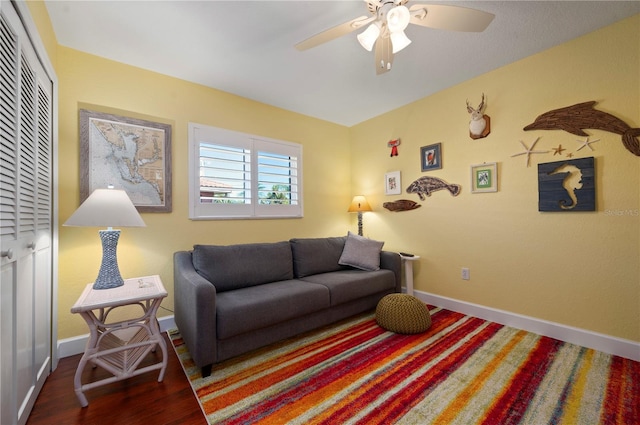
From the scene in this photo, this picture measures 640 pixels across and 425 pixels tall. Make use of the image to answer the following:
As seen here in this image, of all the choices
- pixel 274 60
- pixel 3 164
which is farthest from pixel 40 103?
pixel 274 60

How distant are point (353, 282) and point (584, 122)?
7.44ft

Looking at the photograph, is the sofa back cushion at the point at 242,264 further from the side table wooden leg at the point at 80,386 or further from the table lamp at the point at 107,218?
the side table wooden leg at the point at 80,386

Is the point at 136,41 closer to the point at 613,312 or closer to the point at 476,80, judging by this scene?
the point at 476,80

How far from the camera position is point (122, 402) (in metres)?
1.52

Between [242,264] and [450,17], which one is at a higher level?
[450,17]

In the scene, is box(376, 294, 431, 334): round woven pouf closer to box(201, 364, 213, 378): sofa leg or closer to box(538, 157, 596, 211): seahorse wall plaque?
box(538, 157, 596, 211): seahorse wall plaque

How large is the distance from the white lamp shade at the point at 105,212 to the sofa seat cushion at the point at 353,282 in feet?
5.15

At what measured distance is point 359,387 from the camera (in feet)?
5.33

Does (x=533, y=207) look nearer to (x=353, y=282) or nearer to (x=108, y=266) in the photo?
(x=353, y=282)

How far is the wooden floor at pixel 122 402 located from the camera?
1.39 metres

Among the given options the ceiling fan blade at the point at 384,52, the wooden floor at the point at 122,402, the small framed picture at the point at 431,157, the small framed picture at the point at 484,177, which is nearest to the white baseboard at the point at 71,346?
the wooden floor at the point at 122,402

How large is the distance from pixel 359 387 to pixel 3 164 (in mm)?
2142

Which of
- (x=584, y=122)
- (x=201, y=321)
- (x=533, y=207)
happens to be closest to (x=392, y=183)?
(x=533, y=207)

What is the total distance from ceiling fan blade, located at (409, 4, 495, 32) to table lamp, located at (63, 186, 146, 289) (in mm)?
2190
